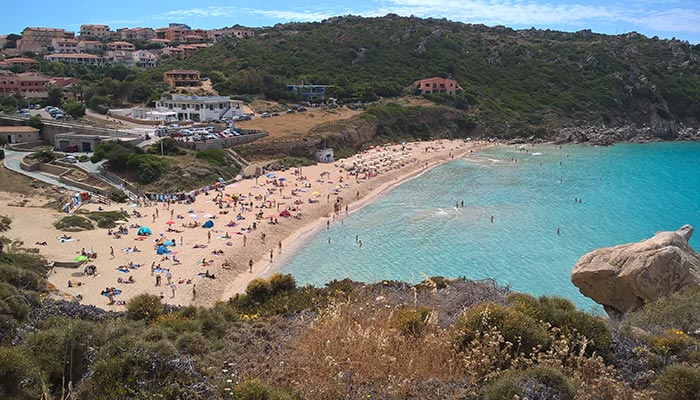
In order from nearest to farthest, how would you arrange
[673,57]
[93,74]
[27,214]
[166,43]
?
[27,214] < [93,74] < [673,57] < [166,43]

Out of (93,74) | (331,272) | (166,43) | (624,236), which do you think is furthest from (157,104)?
(166,43)

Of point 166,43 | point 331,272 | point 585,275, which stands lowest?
point 331,272

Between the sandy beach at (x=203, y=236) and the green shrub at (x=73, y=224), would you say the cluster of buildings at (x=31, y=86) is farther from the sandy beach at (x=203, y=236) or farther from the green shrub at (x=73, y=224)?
the green shrub at (x=73, y=224)

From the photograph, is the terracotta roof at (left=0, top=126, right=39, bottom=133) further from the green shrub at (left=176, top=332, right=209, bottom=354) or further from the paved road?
the green shrub at (left=176, top=332, right=209, bottom=354)

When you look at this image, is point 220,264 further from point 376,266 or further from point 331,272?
point 376,266

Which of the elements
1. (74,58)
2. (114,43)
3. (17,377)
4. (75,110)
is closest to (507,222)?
(17,377)

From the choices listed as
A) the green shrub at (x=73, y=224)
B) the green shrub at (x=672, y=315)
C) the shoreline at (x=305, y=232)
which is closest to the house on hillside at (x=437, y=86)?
the shoreline at (x=305, y=232)

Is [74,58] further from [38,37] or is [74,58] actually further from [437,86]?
[437,86]
